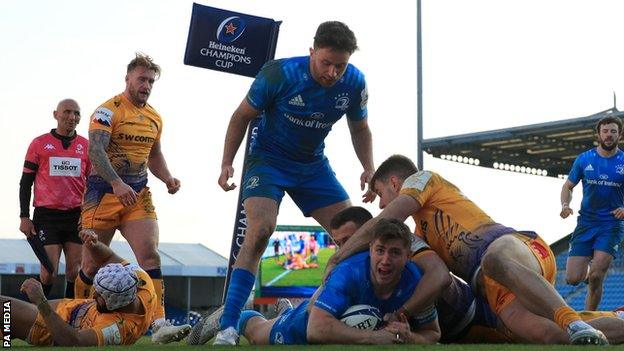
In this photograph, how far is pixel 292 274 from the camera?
4822 cm

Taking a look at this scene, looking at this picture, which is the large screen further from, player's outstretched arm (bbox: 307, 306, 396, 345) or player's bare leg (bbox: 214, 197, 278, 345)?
player's outstretched arm (bbox: 307, 306, 396, 345)

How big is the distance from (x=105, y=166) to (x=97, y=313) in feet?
5.92

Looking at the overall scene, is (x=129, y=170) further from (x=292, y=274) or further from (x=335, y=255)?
(x=292, y=274)

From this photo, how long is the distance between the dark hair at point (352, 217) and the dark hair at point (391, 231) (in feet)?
2.50

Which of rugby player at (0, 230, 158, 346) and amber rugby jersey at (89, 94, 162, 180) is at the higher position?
amber rugby jersey at (89, 94, 162, 180)

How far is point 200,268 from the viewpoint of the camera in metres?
48.5

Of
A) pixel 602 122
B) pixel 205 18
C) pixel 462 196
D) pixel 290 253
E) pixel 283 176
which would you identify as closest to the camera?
pixel 462 196

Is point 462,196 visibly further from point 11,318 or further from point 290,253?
point 290,253

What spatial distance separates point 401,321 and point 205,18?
4988 mm

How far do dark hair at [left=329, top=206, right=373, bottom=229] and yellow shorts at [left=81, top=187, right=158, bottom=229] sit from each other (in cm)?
251

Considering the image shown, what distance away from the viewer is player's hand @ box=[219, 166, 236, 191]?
8039mm

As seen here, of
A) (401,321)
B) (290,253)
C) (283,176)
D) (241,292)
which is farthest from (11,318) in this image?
(290,253)

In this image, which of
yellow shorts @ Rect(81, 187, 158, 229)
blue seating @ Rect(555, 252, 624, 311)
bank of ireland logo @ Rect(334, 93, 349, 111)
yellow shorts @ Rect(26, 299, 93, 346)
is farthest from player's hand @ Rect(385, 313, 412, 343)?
blue seating @ Rect(555, 252, 624, 311)

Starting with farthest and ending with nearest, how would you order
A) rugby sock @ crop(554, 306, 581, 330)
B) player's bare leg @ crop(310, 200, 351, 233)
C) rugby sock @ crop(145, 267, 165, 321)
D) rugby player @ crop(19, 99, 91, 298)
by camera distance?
rugby player @ crop(19, 99, 91, 298), rugby sock @ crop(145, 267, 165, 321), player's bare leg @ crop(310, 200, 351, 233), rugby sock @ crop(554, 306, 581, 330)
